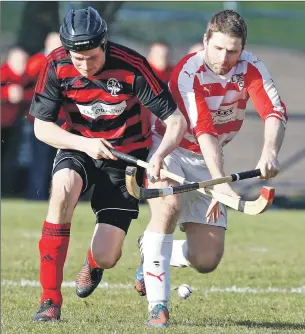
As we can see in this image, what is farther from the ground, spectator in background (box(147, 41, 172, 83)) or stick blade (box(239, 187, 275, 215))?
Answer: spectator in background (box(147, 41, 172, 83))

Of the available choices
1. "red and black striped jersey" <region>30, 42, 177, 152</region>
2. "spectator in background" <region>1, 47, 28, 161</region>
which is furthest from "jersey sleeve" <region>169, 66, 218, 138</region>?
"spectator in background" <region>1, 47, 28, 161</region>

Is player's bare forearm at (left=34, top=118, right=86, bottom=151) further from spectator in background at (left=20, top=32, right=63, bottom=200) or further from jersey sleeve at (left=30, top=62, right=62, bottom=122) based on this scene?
spectator in background at (left=20, top=32, right=63, bottom=200)

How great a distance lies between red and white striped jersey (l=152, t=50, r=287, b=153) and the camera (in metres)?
6.20

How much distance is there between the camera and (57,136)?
616 centimetres

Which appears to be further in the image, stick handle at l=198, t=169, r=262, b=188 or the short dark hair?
the short dark hair

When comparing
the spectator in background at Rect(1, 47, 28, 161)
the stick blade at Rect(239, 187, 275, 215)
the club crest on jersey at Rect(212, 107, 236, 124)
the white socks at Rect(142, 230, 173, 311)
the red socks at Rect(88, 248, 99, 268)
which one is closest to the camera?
the stick blade at Rect(239, 187, 275, 215)

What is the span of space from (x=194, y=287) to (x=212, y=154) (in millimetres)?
2133

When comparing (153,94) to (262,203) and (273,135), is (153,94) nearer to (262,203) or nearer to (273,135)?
(273,135)

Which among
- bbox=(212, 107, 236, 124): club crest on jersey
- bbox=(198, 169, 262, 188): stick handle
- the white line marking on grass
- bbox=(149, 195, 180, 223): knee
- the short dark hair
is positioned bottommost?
the white line marking on grass

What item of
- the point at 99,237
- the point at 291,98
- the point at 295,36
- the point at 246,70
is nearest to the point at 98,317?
the point at 99,237

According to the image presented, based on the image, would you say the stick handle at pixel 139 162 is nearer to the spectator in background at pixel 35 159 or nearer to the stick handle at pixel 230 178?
the stick handle at pixel 230 178

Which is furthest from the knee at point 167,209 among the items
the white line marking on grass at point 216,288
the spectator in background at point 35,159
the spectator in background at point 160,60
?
the spectator in background at point 35,159

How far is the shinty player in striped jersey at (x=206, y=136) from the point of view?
19.7ft

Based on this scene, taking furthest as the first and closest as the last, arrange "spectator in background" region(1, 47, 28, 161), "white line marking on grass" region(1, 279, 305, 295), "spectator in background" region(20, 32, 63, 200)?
1. "spectator in background" region(20, 32, 63, 200)
2. "spectator in background" region(1, 47, 28, 161)
3. "white line marking on grass" region(1, 279, 305, 295)
